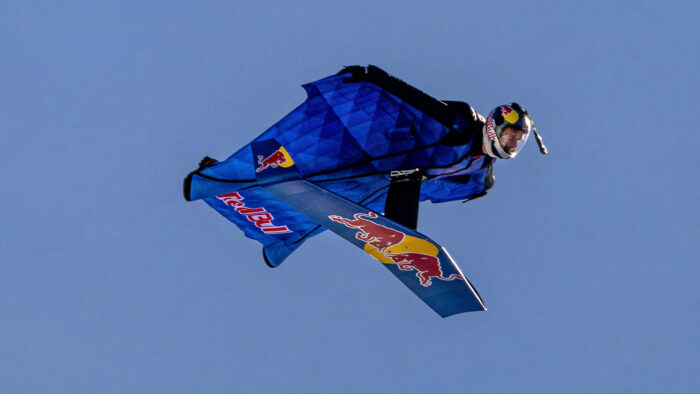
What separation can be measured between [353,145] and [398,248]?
99.4 inches

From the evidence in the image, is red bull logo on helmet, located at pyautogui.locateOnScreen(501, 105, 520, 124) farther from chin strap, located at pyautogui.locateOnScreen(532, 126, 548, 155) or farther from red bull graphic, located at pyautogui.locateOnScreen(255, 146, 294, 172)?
red bull graphic, located at pyautogui.locateOnScreen(255, 146, 294, 172)

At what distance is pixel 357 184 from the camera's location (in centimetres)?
2619

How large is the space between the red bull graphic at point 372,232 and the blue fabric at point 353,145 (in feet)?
5.18

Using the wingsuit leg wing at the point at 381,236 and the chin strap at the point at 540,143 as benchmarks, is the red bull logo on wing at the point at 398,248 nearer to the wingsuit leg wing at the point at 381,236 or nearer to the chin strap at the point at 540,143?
the wingsuit leg wing at the point at 381,236

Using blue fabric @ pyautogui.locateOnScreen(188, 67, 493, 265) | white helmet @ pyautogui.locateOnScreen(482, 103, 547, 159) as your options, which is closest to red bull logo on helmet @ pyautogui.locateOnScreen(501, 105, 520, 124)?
A: white helmet @ pyautogui.locateOnScreen(482, 103, 547, 159)

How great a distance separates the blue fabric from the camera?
2470 cm

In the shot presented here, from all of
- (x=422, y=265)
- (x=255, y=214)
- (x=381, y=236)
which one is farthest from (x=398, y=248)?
(x=255, y=214)

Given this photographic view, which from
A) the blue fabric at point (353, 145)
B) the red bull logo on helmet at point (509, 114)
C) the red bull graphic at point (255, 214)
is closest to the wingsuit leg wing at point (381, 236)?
the blue fabric at point (353, 145)

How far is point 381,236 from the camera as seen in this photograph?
79.4 ft

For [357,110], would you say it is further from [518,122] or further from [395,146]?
[518,122]

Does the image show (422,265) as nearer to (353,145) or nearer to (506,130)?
(353,145)

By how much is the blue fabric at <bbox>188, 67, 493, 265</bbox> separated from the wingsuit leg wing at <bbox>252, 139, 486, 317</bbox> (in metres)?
0.34

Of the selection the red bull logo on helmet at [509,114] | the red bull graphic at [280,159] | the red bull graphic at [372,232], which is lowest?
the red bull graphic at [372,232]

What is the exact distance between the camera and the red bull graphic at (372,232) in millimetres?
23844
